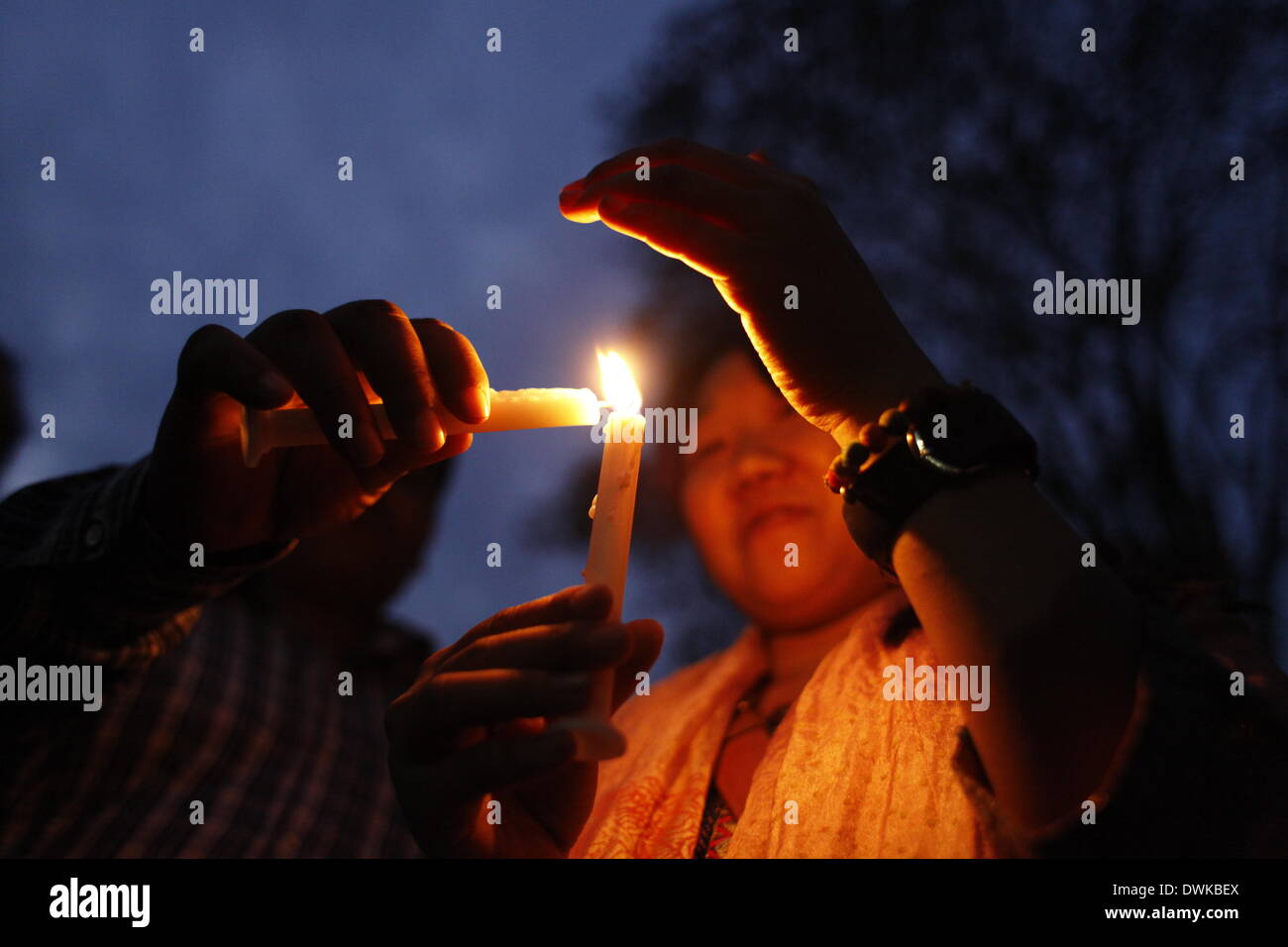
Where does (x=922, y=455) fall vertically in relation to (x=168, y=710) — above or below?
above

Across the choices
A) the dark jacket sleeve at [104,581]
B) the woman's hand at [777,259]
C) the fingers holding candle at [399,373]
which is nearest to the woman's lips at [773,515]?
the woman's hand at [777,259]

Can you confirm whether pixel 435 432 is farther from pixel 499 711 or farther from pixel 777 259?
pixel 777 259

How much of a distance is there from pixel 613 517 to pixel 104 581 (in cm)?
153

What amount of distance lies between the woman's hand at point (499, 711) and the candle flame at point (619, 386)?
300mm

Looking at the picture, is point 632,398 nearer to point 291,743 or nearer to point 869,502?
point 869,502

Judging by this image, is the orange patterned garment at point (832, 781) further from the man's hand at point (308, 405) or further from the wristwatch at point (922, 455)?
the man's hand at point (308, 405)

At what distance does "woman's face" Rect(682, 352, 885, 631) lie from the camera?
212cm

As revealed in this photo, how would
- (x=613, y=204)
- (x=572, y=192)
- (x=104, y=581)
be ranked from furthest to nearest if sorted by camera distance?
(x=104, y=581)
(x=572, y=192)
(x=613, y=204)

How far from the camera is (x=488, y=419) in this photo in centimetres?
129

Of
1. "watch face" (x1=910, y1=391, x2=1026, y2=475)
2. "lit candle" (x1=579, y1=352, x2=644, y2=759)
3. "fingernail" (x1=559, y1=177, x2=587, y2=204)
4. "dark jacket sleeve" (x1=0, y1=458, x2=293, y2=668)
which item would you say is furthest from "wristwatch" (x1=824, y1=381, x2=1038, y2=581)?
"dark jacket sleeve" (x1=0, y1=458, x2=293, y2=668)

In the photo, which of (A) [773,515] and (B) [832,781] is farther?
(A) [773,515]

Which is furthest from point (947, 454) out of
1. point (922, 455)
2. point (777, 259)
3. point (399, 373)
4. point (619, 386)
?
point (399, 373)

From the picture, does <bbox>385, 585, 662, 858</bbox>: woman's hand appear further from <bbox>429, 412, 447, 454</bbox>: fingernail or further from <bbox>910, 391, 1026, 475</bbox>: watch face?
<bbox>910, 391, 1026, 475</bbox>: watch face
